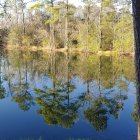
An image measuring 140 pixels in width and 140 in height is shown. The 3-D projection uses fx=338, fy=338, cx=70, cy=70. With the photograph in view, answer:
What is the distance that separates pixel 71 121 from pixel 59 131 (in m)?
1.24

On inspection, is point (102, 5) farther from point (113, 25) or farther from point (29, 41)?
point (29, 41)

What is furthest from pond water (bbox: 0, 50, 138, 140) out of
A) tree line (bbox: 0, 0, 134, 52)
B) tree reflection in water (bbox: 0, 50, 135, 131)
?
tree line (bbox: 0, 0, 134, 52)

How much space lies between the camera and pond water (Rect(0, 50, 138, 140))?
11335mm

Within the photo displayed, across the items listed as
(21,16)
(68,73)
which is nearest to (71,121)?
(68,73)

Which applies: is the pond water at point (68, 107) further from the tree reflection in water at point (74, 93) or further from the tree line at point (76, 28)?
the tree line at point (76, 28)

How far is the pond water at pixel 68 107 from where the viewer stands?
11335 mm

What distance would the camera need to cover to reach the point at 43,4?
4978cm

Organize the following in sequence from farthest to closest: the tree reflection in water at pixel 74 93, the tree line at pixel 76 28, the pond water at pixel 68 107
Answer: the tree line at pixel 76 28, the tree reflection in water at pixel 74 93, the pond water at pixel 68 107

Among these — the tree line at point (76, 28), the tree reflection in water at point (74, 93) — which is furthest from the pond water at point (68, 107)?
the tree line at point (76, 28)

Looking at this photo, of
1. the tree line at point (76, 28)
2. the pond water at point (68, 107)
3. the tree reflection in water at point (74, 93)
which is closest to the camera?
the pond water at point (68, 107)

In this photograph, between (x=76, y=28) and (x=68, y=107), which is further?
(x=76, y=28)

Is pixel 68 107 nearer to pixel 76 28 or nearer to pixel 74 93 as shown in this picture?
pixel 74 93

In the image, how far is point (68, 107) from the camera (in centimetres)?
1454

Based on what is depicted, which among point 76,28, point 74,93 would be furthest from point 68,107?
point 76,28
